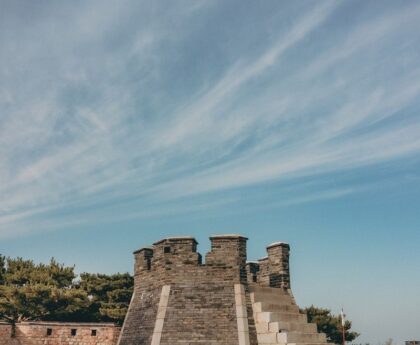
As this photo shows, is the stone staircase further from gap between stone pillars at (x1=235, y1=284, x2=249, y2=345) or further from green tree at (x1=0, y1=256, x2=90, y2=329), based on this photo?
green tree at (x1=0, y1=256, x2=90, y2=329)

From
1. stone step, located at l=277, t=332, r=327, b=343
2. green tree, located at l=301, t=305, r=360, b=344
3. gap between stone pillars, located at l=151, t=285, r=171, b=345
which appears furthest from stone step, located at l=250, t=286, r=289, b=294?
green tree, located at l=301, t=305, r=360, b=344

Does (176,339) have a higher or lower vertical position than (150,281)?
lower

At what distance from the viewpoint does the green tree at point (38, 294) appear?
1778cm

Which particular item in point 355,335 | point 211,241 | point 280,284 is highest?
point 211,241

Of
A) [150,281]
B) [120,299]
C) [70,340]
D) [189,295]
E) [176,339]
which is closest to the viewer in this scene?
[176,339]

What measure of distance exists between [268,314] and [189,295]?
236cm

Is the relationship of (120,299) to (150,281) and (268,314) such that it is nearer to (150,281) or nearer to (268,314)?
(150,281)

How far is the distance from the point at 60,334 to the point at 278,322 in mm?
8677

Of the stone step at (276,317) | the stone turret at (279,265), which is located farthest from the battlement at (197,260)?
the stone turret at (279,265)

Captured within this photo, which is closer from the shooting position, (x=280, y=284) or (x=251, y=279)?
(x=280, y=284)

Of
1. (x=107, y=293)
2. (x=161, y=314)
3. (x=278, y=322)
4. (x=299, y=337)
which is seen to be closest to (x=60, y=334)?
(x=107, y=293)

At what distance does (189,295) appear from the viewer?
12672 mm

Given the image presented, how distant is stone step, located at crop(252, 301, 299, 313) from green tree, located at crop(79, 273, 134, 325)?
9.05m

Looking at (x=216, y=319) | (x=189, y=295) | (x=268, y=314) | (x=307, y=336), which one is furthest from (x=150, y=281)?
(x=307, y=336)
